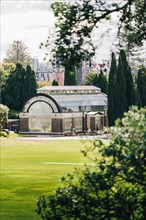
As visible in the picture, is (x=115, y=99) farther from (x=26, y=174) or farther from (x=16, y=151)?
(x=26, y=174)

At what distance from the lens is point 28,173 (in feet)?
76.4

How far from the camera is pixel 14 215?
14.0 metres

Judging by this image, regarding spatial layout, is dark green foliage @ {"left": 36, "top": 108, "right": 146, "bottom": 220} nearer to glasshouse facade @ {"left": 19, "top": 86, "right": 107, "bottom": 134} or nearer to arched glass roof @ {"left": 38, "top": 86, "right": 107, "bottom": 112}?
glasshouse facade @ {"left": 19, "top": 86, "right": 107, "bottom": 134}

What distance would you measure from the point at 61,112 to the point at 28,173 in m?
32.1

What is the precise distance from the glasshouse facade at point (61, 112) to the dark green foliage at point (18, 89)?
4.85 m

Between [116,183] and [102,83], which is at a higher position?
[102,83]

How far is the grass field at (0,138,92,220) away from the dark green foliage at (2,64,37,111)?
22302 millimetres

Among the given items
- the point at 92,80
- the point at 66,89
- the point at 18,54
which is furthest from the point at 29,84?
the point at 18,54

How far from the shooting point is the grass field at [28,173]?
15.1 metres

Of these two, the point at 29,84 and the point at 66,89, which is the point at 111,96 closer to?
the point at 66,89

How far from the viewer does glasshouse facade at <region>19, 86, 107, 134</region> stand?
2184 inches

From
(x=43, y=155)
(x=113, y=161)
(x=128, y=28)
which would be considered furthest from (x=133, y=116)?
(x=43, y=155)

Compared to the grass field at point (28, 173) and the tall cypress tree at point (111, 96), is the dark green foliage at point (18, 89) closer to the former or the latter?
the tall cypress tree at point (111, 96)

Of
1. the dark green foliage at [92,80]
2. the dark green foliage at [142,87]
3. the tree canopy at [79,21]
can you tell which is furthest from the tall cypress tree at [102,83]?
the tree canopy at [79,21]
